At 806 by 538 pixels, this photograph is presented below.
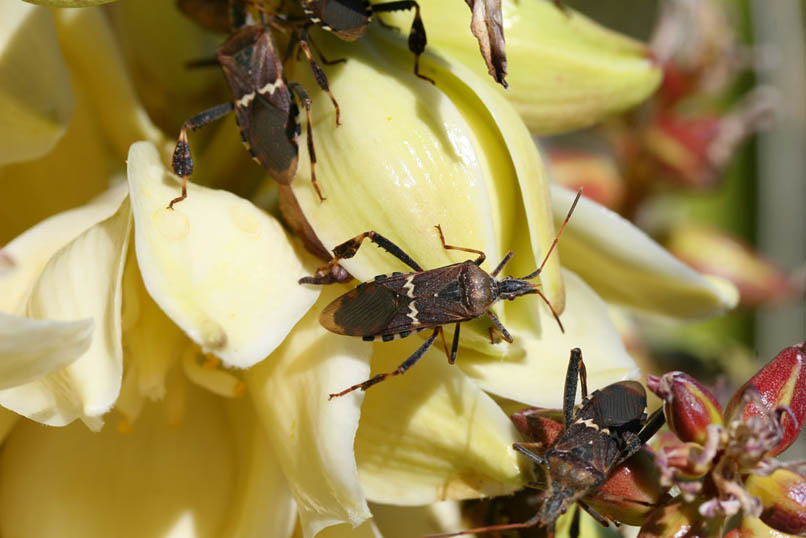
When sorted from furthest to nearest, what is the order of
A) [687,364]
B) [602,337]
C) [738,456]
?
1. [687,364]
2. [602,337]
3. [738,456]

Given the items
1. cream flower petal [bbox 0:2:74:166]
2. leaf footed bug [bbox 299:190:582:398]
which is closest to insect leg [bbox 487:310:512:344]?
leaf footed bug [bbox 299:190:582:398]

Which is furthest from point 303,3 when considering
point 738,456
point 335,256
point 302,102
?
point 738,456

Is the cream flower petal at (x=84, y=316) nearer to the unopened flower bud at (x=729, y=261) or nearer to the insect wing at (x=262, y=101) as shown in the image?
the insect wing at (x=262, y=101)

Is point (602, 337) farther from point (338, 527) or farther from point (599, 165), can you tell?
point (599, 165)

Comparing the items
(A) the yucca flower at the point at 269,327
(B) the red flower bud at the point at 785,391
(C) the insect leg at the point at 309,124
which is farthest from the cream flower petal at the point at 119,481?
(B) the red flower bud at the point at 785,391

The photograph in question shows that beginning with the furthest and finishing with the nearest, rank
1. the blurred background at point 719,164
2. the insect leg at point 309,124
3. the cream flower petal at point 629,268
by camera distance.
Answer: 1. the blurred background at point 719,164
2. the cream flower petal at point 629,268
3. the insect leg at point 309,124

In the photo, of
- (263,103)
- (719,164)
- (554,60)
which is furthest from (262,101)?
(719,164)

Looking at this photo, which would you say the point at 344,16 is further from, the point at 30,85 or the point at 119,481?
the point at 119,481
